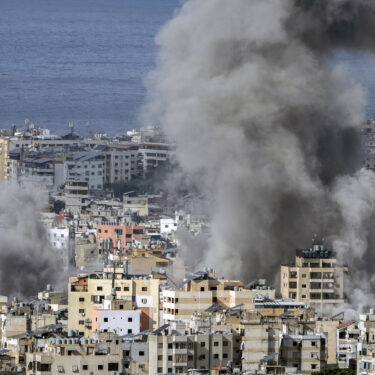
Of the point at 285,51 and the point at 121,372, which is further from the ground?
the point at 285,51

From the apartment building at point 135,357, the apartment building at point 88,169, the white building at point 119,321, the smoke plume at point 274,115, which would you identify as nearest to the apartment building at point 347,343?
the apartment building at point 135,357

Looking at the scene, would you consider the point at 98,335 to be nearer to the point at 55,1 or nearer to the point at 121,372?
the point at 121,372

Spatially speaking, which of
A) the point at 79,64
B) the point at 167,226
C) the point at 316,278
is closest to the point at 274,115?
the point at 316,278

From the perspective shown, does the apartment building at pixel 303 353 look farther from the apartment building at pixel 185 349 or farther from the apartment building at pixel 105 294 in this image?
the apartment building at pixel 105 294

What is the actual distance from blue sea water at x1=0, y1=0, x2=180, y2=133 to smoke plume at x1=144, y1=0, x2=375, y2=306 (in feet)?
140

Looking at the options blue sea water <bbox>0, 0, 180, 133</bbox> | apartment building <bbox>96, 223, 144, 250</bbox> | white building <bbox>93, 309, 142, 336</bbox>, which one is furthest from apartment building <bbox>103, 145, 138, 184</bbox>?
white building <bbox>93, 309, 142, 336</bbox>

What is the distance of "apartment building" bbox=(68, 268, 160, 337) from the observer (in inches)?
1710

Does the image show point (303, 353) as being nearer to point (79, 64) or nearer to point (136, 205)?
point (136, 205)

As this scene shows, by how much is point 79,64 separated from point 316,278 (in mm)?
77812

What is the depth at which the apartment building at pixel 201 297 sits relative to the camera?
140 ft

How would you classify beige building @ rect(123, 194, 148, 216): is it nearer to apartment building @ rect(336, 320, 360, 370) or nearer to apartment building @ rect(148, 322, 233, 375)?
apartment building @ rect(336, 320, 360, 370)

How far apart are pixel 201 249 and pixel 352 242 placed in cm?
330

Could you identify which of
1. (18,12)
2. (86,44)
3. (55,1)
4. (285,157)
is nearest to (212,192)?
(285,157)

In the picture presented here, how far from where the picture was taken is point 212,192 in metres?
56.1
